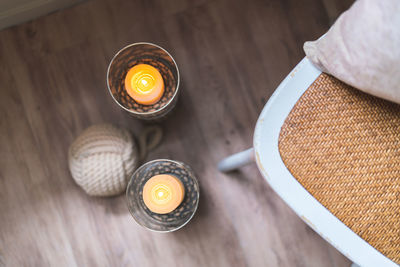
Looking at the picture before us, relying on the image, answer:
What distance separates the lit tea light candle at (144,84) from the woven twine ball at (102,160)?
14cm

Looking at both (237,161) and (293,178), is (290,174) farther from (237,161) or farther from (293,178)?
(237,161)

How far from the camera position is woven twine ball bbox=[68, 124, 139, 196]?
0.83 meters

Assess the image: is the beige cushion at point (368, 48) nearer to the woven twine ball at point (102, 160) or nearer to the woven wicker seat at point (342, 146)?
the woven wicker seat at point (342, 146)

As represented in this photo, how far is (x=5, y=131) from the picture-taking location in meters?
0.92

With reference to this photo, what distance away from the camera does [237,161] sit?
78 centimetres

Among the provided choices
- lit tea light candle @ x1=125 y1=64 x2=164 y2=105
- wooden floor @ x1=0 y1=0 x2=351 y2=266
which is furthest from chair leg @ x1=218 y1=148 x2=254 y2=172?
lit tea light candle @ x1=125 y1=64 x2=164 y2=105

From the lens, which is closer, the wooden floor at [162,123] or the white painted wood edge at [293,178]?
the white painted wood edge at [293,178]

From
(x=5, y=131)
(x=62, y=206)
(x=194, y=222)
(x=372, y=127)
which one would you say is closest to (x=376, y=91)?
(x=372, y=127)

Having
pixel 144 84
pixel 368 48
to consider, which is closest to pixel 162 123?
pixel 144 84

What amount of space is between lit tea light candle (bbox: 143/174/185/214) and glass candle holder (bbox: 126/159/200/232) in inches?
1.5

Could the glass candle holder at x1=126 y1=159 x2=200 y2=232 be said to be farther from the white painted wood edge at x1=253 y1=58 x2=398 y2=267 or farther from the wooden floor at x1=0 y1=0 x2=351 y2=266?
the white painted wood edge at x1=253 y1=58 x2=398 y2=267

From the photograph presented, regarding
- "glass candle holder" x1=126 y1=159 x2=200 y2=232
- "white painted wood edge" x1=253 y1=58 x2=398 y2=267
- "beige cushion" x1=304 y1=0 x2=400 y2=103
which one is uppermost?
"beige cushion" x1=304 y1=0 x2=400 y2=103

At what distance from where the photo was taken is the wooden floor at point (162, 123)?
90 cm

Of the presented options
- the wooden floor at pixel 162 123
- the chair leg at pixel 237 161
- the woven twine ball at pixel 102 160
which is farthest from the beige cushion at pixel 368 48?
the woven twine ball at pixel 102 160
